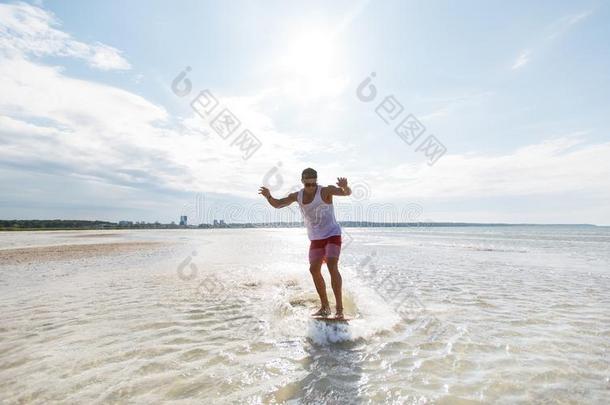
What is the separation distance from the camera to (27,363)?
3971mm

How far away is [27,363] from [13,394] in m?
0.87

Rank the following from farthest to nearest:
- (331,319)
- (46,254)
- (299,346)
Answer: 1. (46,254)
2. (331,319)
3. (299,346)

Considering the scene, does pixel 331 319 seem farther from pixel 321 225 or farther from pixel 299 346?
pixel 321 225

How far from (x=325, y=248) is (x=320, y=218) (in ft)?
1.82

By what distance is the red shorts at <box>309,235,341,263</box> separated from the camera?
631 cm

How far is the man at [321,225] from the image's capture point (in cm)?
622

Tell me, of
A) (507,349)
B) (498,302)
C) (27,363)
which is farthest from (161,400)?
(498,302)

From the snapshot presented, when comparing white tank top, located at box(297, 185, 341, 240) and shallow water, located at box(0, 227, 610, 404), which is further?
white tank top, located at box(297, 185, 341, 240)

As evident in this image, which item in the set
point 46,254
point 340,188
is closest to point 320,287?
point 340,188

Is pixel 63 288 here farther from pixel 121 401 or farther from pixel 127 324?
pixel 121 401

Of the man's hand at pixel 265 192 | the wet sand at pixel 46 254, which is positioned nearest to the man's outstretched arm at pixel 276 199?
the man's hand at pixel 265 192

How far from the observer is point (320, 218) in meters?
6.41

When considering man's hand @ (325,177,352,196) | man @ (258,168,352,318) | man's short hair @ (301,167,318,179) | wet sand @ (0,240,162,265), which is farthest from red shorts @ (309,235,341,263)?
wet sand @ (0,240,162,265)

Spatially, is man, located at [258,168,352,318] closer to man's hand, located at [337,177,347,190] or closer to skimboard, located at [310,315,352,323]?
man's hand, located at [337,177,347,190]
